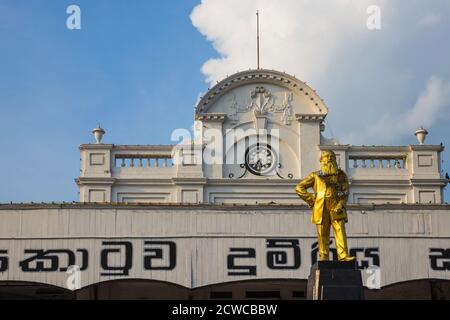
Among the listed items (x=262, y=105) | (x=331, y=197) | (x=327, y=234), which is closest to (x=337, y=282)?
(x=327, y=234)

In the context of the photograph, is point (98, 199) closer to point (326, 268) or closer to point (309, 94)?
point (309, 94)

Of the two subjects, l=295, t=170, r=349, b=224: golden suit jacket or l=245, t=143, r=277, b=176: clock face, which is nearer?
l=295, t=170, r=349, b=224: golden suit jacket

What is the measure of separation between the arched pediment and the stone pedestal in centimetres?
1953

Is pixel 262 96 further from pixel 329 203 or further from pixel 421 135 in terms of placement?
pixel 329 203

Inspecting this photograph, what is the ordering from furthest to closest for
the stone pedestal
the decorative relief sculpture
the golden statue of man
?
the decorative relief sculpture → the golden statue of man → the stone pedestal

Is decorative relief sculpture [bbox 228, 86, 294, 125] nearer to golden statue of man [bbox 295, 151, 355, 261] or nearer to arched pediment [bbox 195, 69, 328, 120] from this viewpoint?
arched pediment [bbox 195, 69, 328, 120]

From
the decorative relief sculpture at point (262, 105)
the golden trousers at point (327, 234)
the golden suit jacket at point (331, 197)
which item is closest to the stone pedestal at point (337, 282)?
the golden trousers at point (327, 234)

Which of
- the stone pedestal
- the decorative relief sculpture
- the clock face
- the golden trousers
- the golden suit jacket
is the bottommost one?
the stone pedestal

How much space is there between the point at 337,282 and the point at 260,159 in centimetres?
1887

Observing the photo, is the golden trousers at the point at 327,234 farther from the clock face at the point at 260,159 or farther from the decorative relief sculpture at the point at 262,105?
the decorative relief sculpture at the point at 262,105

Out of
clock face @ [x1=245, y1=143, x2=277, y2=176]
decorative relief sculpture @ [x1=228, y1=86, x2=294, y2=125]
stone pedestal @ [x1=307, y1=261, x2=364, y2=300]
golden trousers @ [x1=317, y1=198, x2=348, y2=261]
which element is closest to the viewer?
stone pedestal @ [x1=307, y1=261, x2=364, y2=300]

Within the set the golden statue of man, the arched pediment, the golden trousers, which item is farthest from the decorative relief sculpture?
the golden trousers

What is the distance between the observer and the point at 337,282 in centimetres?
1684

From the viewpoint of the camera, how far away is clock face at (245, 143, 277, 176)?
1394 inches
